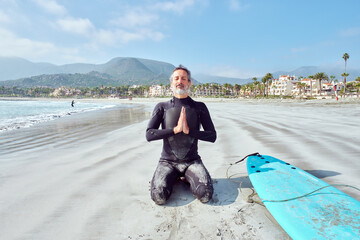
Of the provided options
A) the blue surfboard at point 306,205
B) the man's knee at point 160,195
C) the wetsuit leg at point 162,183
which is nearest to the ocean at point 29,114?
the wetsuit leg at point 162,183

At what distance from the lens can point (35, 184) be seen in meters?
3.42

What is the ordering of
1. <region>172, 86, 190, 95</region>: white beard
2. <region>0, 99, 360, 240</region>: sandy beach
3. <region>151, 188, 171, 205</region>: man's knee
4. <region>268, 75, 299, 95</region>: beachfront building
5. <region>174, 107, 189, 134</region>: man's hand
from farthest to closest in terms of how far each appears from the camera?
<region>268, 75, 299, 95</region>: beachfront building, <region>172, 86, 190, 95</region>: white beard, <region>174, 107, 189, 134</region>: man's hand, <region>151, 188, 171, 205</region>: man's knee, <region>0, 99, 360, 240</region>: sandy beach

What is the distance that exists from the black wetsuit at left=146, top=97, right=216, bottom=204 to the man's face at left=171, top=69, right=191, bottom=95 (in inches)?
5.6

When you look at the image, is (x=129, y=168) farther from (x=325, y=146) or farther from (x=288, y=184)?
(x=325, y=146)

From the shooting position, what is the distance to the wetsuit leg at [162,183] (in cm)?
263

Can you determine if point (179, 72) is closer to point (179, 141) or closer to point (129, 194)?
point (179, 141)

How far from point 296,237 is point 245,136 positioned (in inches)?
213

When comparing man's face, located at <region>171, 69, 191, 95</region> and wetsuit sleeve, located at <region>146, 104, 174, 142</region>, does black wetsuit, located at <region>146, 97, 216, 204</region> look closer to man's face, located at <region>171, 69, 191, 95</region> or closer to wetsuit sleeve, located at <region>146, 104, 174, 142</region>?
Result: wetsuit sleeve, located at <region>146, 104, 174, 142</region>

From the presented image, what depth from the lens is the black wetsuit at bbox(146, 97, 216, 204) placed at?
280 centimetres

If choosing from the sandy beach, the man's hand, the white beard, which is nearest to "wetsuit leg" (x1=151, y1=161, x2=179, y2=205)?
the sandy beach

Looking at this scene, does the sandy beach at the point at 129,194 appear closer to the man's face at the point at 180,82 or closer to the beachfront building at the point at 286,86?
the man's face at the point at 180,82

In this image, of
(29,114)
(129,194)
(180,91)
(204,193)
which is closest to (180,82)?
(180,91)

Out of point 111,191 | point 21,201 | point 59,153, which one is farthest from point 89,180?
point 59,153

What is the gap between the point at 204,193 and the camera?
2.63 meters
